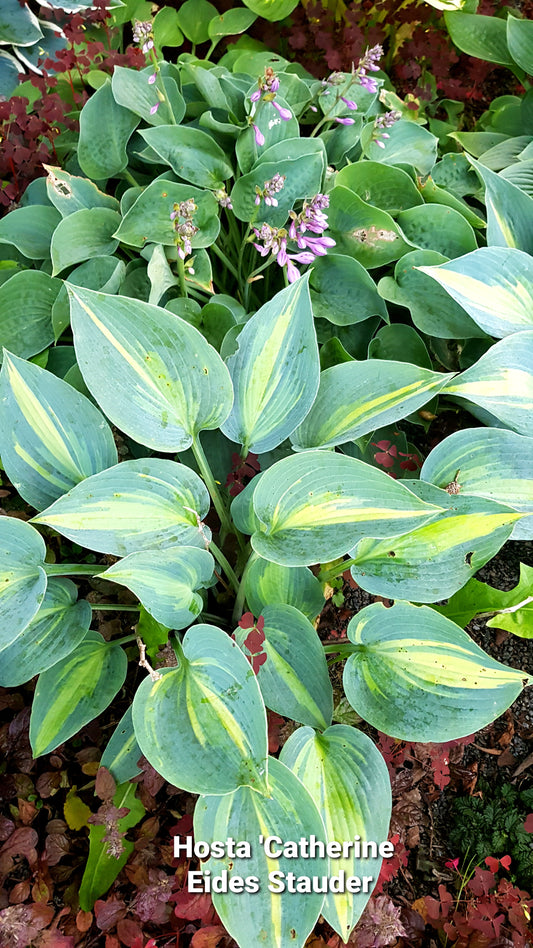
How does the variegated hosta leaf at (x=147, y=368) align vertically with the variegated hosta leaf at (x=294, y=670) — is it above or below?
above

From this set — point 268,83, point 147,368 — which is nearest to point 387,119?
point 268,83

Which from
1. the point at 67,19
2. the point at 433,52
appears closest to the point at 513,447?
the point at 433,52

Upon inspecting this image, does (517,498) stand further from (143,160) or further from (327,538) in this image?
(143,160)

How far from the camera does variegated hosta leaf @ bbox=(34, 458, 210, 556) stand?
98 centimetres

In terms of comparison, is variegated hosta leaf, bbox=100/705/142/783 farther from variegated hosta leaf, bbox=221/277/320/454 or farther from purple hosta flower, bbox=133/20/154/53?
purple hosta flower, bbox=133/20/154/53

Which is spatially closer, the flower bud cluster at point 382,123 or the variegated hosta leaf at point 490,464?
the variegated hosta leaf at point 490,464

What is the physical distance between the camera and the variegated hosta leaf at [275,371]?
1176 mm

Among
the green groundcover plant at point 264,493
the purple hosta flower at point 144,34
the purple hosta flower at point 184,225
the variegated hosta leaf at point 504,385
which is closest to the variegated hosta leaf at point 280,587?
the green groundcover plant at point 264,493

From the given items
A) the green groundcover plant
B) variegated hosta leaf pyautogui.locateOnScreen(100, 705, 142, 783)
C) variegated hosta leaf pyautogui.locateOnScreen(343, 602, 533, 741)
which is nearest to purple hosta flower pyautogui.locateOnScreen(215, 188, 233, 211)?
the green groundcover plant

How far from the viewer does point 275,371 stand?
1.21m

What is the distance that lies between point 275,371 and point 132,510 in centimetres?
38

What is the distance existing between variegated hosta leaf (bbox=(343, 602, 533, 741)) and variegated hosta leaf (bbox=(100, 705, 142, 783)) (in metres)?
0.42

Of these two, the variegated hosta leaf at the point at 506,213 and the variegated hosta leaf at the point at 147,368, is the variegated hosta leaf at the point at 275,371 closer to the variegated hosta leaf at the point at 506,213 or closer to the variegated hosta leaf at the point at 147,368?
the variegated hosta leaf at the point at 147,368

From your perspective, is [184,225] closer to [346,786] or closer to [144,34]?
[144,34]
